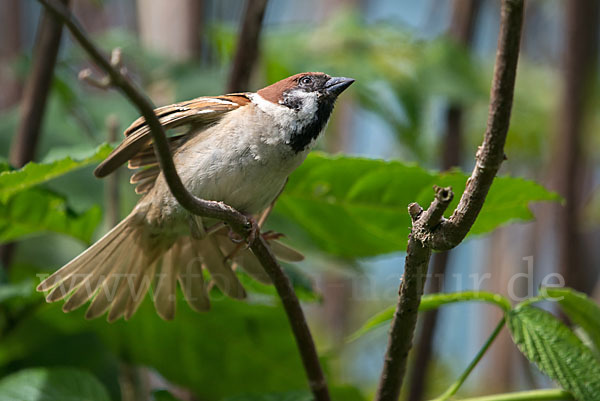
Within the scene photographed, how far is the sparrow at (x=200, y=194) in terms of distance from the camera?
1868 mm

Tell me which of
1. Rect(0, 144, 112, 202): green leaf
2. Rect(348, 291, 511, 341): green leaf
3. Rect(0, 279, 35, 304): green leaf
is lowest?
Rect(348, 291, 511, 341): green leaf

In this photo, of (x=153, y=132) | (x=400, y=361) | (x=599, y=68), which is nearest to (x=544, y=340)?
(x=400, y=361)

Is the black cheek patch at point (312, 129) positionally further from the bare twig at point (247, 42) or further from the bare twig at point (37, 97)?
the bare twig at point (37, 97)

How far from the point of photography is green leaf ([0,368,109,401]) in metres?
1.74

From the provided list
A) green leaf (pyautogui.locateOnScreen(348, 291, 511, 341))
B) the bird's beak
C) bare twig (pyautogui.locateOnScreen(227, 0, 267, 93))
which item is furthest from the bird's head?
green leaf (pyautogui.locateOnScreen(348, 291, 511, 341))

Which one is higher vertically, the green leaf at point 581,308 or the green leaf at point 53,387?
the green leaf at point 581,308

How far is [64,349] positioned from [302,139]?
44.1 inches

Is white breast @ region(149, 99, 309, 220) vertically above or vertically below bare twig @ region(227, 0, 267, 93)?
below

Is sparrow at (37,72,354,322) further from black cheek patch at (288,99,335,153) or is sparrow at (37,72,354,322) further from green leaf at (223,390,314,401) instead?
green leaf at (223,390,314,401)

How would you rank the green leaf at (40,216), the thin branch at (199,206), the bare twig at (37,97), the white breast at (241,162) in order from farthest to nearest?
the bare twig at (37,97), the green leaf at (40,216), the white breast at (241,162), the thin branch at (199,206)

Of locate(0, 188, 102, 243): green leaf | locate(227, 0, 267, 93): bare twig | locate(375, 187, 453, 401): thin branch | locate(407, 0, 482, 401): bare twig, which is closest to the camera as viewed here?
locate(375, 187, 453, 401): thin branch

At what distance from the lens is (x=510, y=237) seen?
391 centimetres

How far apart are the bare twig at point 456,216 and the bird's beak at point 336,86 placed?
0.86m

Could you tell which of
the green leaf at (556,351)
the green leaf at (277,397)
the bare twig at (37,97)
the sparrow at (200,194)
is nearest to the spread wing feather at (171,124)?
the sparrow at (200,194)
